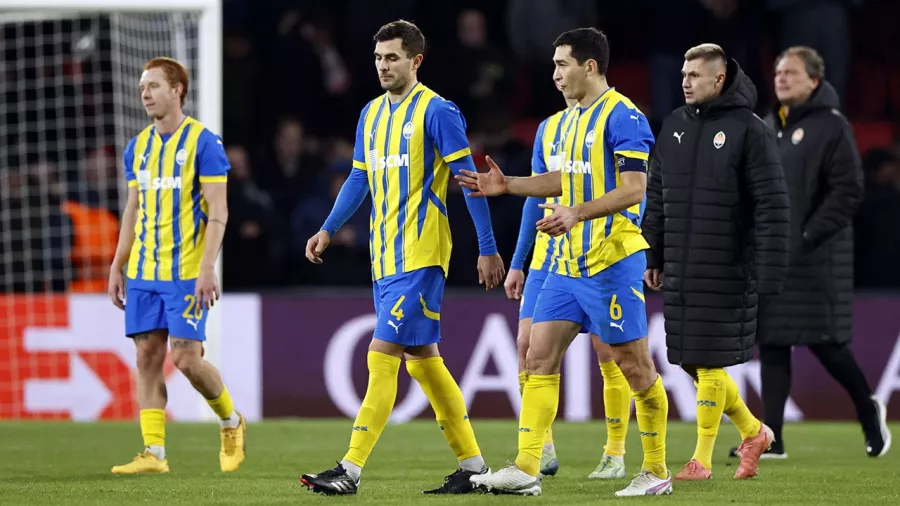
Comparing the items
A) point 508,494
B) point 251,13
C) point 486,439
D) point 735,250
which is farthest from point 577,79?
point 251,13

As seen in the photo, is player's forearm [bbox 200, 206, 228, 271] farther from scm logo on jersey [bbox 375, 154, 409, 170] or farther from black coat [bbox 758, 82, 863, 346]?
black coat [bbox 758, 82, 863, 346]

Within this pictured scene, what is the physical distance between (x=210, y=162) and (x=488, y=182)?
2159mm

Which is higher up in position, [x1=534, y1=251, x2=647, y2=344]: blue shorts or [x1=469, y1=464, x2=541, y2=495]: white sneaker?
[x1=534, y1=251, x2=647, y2=344]: blue shorts

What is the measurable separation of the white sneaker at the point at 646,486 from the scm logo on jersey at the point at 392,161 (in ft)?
5.28

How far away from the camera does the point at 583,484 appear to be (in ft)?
20.7

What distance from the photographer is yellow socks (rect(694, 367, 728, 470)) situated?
251 inches

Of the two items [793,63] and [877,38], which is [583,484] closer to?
[793,63]

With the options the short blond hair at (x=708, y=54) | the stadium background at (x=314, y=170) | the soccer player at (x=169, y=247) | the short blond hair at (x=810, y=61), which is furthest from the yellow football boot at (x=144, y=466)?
the short blond hair at (x=810, y=61)

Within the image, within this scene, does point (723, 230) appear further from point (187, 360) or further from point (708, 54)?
point (187, 360)

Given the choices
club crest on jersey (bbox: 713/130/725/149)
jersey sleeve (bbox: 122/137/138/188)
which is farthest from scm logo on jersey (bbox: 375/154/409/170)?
jersey sleeve (bbox: 122/137/138/188)

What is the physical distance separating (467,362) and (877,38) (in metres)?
6.11

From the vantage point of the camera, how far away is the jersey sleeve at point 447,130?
224 inches

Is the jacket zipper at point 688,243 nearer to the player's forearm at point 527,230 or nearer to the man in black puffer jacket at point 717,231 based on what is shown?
the man in black puffer jacket at point 717,231

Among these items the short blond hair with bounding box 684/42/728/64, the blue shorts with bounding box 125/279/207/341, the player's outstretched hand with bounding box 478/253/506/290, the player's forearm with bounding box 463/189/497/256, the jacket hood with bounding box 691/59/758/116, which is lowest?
the blue shorts with bounding box 125/279/207/341
